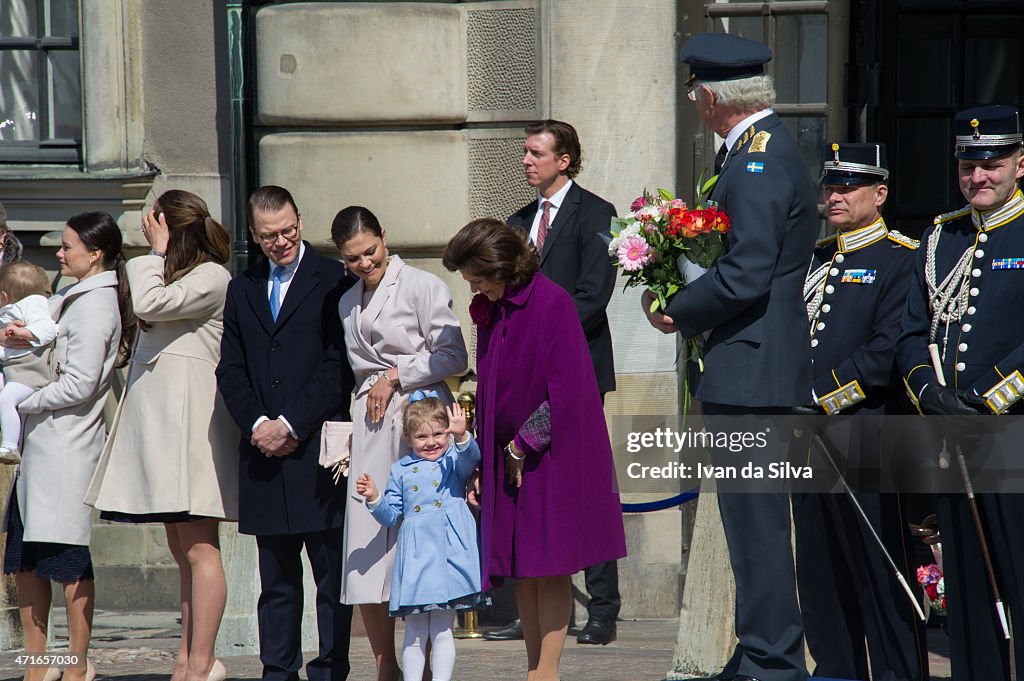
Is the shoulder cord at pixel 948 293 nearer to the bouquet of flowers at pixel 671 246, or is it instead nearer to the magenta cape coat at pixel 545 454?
the bouquet of flowers at pixel 671 246

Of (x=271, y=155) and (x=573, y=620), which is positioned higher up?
(x=271, y=155)

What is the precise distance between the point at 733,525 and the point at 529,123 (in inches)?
130

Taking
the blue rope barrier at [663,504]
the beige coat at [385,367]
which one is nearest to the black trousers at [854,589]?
the blue rope barrier at [663,504]

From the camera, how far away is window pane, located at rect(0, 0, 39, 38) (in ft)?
27.8

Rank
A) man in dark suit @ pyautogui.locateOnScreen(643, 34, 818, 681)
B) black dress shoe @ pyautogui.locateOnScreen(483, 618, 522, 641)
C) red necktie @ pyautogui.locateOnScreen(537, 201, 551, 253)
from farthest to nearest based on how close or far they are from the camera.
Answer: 1. black dress shoe @ pyautogui.locateOnScreen(483, 618, 522, 641)
2. red necktie @ pyautogui.locateOnScreen(537, 201, 551, 253)
3. man in dark suit @ pyautogui.locateOnScreen(643, 34, 818, 681)

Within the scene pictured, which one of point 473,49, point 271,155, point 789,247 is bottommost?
point 789,247

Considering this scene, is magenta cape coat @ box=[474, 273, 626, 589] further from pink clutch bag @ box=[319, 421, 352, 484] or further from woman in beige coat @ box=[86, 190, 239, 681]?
woman in beige coat @ box=[86, 190, 239, 681]

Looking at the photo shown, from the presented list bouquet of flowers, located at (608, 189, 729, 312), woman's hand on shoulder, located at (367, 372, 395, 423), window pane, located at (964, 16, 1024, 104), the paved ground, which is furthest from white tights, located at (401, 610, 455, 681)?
window pane, located at (964, 16, 1024, 104)

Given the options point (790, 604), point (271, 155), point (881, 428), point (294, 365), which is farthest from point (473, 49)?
point (790, 604)

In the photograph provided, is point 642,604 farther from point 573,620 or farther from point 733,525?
point 733,525

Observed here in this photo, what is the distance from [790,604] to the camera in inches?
190

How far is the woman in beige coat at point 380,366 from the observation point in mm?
5652

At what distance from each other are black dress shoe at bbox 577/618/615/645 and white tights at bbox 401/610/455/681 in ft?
5.30

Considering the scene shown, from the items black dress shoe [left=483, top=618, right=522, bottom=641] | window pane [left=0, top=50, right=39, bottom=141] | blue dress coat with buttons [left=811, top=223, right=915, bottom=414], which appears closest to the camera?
blue dress coat with buttons [left=811, top=223, right=915, bottom=414]
